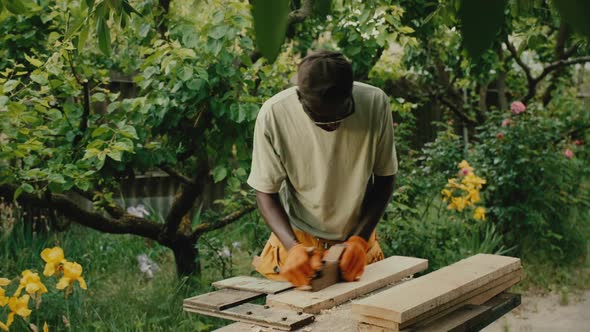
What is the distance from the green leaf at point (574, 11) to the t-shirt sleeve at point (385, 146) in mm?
1975

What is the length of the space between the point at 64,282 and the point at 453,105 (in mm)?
5679

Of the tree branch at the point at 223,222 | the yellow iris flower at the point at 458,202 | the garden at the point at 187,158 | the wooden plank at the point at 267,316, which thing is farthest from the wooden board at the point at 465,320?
the yellow iris flower at the point at 458,202

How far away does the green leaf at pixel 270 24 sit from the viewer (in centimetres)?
54

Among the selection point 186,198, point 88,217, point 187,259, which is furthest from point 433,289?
point 187,259

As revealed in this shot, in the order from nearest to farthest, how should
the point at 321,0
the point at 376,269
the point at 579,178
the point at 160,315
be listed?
the point at 321,0
the point at 376,269
the point at 160,315
the point at 579,178

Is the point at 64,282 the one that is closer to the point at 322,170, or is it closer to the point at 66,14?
the point at 322,170

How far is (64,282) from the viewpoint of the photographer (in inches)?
98.8

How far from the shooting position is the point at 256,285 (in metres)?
2.09

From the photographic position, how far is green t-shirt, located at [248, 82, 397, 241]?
2441 millimetres

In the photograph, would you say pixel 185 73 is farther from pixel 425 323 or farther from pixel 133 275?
pixel 133 275

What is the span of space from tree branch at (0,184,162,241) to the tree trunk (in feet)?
0.73

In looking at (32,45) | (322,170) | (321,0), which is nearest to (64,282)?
(322,170)

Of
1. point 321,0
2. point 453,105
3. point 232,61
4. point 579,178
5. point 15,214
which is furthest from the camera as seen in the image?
point 453,105

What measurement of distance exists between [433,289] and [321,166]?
71 centimetres
